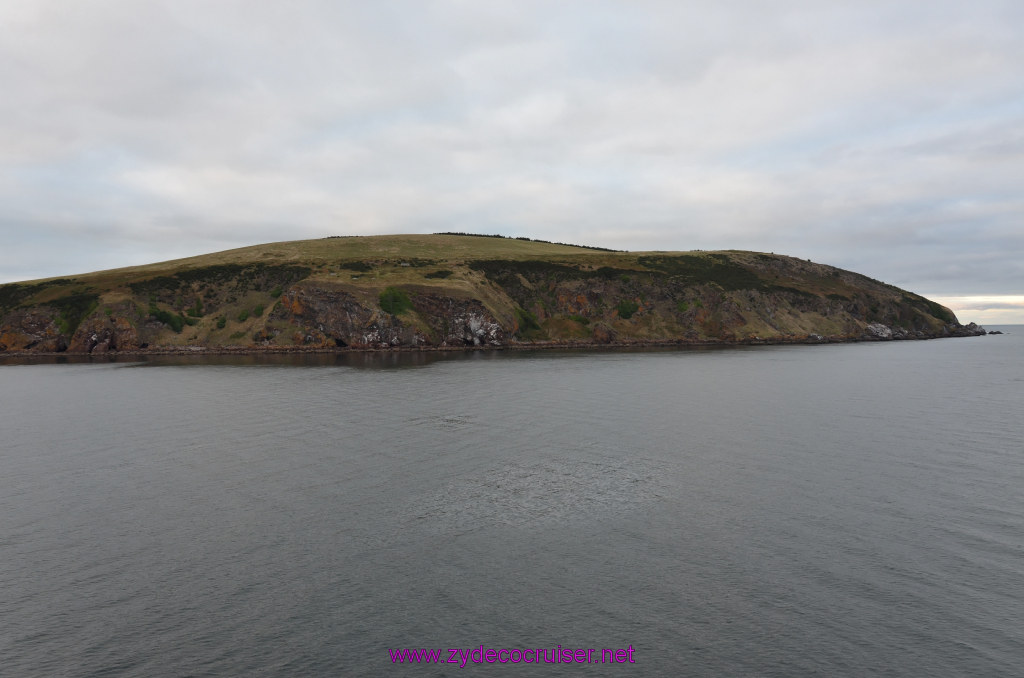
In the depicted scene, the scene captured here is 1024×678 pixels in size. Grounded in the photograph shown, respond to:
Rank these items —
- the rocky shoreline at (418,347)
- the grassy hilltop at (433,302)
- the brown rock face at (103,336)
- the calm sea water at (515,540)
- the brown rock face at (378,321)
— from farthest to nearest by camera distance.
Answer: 1. the grassy hilltop at (433,302)
2. the brown rock face at (103,336)
3. the brown rock face at (378,321)
4. the rocky shoreline at (418,347)
5. the calm sea water at (515,540)

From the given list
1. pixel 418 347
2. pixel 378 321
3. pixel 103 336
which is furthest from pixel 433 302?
pixel 103 336

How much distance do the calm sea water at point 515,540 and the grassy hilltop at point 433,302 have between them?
8560 cm

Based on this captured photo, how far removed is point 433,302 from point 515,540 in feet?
395

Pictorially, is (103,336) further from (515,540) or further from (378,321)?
(515,540)

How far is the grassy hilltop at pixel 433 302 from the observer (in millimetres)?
135750

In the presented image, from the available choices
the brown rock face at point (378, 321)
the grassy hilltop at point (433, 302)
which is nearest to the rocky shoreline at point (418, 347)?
the grassy hilltop at point (433, 302)

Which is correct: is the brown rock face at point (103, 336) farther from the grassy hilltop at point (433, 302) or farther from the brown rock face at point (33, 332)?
the brown rock face at point (33, 332)

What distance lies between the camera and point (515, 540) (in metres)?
23.5

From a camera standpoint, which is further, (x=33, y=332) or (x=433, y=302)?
(x=433, y=302)

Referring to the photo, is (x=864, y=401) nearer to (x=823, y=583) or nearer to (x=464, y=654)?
(x=823, y=583)

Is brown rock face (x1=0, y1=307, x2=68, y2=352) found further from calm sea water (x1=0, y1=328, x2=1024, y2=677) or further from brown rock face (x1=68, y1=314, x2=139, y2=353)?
calm sea water (x1=0, y1=328, x2=1024, y2=677)

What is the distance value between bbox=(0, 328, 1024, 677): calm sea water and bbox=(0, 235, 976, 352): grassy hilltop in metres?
85.6

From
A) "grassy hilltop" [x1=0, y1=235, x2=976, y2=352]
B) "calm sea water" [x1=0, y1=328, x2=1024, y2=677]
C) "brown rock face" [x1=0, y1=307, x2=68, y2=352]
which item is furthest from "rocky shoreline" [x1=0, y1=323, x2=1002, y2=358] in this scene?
"calm sea water" [x1=0, y1=328, x2=1024, y2=677]

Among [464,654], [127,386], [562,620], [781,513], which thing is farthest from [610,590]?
[127,386]
